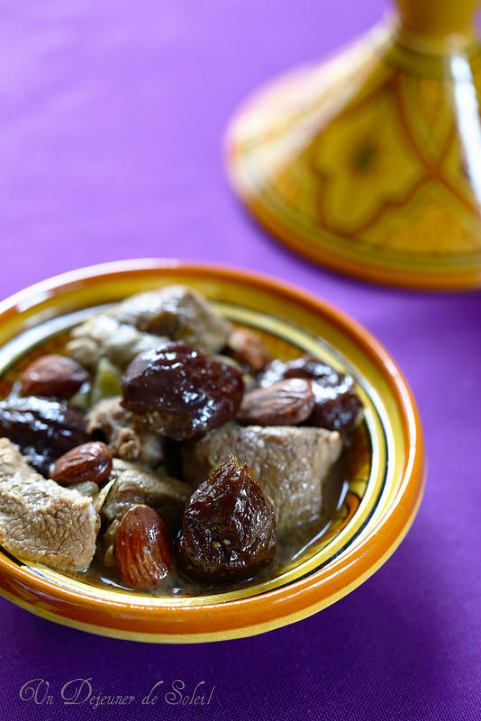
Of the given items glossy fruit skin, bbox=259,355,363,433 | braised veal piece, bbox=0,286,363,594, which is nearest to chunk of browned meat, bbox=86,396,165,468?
braised veal piece, bbox=0,286,363,594

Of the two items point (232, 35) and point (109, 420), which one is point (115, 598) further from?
point (232, 35)

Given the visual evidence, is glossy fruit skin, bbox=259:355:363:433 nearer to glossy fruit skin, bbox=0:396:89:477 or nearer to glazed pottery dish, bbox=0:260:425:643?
glazed pottery dish, bbox=0:260:425:643

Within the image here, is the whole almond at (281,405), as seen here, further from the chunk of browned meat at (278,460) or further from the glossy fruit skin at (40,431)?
the glossy fruit skin at (40,431)

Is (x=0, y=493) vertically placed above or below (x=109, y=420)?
below

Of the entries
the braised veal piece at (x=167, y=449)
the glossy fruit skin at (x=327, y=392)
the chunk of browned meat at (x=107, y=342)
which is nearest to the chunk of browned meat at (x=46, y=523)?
the braised veal piece at (x=167, y=449)

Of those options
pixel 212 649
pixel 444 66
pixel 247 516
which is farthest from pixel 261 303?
pixel 444 66

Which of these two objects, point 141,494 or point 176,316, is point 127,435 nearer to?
point 141,494
